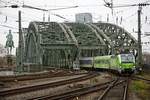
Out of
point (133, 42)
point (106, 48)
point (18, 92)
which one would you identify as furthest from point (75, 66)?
point (18, 92)

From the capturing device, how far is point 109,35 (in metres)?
102

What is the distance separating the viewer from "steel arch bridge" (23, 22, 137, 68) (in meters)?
85.1

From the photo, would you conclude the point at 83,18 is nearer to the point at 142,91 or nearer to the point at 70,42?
the point at 70,42

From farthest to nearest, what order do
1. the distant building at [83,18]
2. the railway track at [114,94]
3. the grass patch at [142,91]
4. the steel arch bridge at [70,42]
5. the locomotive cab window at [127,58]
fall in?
1. the distant building at [83,18]
2. the steel arch bridge at [70,42]
3. the locomotive cab window at [127,58]
4. the grass patch at [142,91]
5. the railway track at [114,94]

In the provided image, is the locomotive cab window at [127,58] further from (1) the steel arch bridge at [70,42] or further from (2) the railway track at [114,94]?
(1) the steel arch bridge at [70,42]

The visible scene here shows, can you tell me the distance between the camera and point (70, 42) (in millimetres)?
87500

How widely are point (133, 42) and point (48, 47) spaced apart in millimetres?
25976

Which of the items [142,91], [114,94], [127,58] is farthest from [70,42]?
[114,94]

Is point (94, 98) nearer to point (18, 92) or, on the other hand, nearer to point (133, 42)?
point (18, 92)

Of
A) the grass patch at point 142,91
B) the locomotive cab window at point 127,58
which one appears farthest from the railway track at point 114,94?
the locomotive cab window at point 127,58

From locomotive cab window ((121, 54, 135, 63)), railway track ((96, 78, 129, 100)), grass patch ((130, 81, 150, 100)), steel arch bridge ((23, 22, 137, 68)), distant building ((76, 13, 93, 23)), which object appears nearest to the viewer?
railway track ((96, 78, 129, 100))

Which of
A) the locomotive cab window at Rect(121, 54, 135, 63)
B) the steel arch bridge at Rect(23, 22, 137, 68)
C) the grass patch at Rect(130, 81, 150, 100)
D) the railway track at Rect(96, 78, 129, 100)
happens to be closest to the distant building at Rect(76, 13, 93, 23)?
the steel arch bridge at Rect(23, 22, 137, 68)

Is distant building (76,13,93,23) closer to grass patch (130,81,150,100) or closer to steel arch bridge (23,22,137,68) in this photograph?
steel arch bridge (23,22,137,68)

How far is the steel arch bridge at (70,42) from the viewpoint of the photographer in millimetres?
85088
